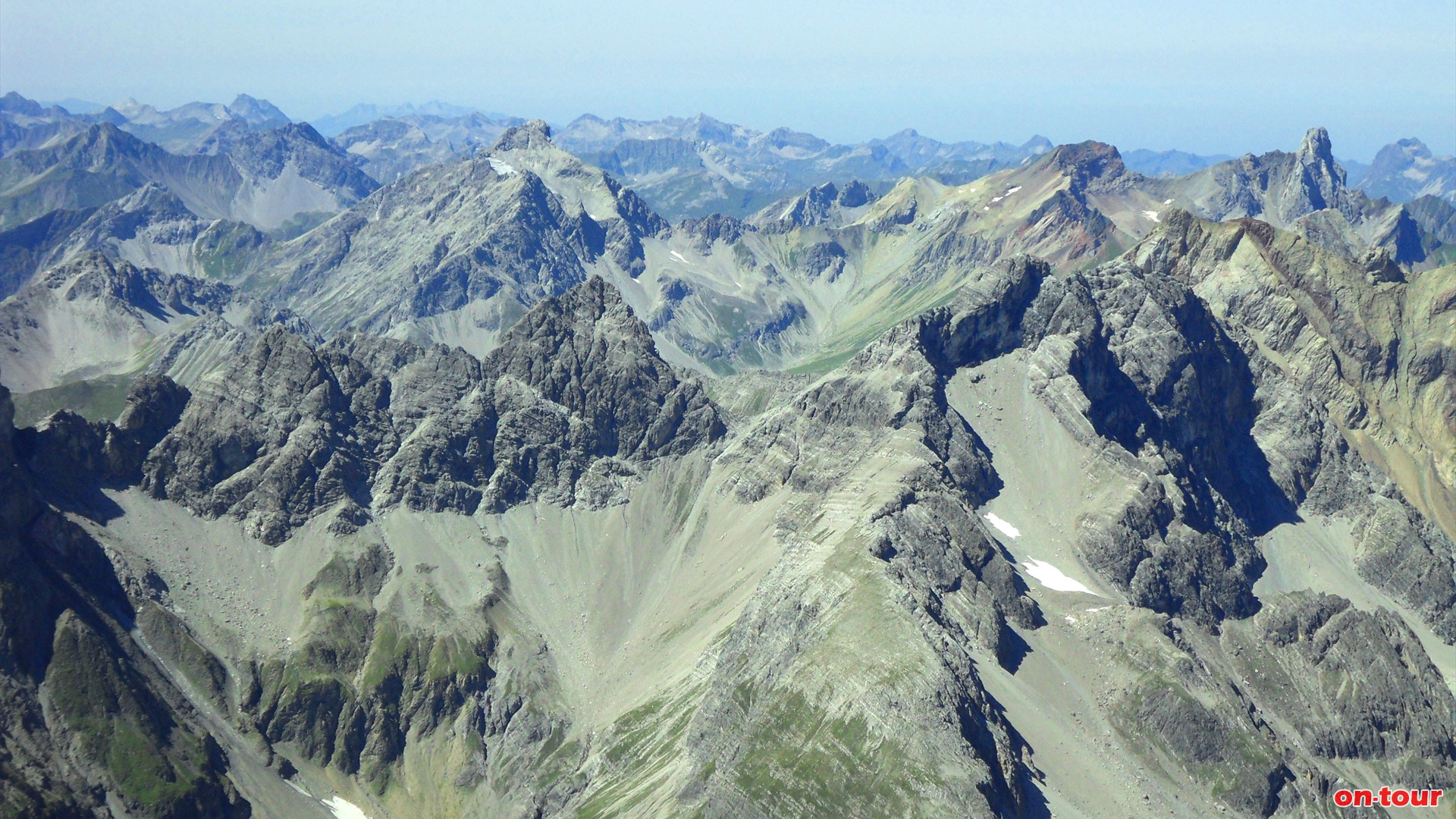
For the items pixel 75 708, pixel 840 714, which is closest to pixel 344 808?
pixel 75 708

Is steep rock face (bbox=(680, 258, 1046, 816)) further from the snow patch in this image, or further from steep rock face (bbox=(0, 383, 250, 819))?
steep rock face (bbox=(0, 383, 250, 819))

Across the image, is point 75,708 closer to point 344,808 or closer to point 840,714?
point 344,808

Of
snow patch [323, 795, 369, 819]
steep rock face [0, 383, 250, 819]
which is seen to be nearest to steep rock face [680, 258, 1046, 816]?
snow patch [323, 795, 369, 819]

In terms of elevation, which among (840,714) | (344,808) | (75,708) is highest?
(840,714)

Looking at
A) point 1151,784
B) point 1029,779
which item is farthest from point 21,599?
point 1151,784

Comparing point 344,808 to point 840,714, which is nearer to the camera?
point 840,714

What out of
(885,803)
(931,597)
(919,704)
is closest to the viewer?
(885,803)

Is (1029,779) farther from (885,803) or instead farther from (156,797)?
(156,797)

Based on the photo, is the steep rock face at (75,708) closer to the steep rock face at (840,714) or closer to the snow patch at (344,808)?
the snow patch at (344,808)
